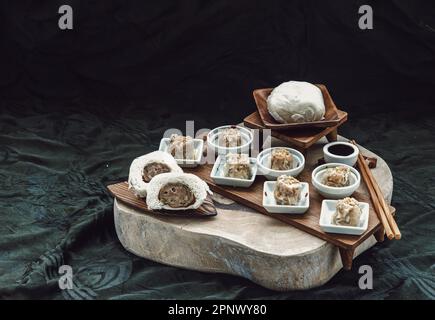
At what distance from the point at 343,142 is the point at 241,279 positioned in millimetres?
893

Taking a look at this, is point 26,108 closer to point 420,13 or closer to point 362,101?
point 362,101

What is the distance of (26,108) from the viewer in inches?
212

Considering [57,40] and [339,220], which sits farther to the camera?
[57,40]

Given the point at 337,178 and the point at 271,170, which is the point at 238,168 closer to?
the point at 271,170

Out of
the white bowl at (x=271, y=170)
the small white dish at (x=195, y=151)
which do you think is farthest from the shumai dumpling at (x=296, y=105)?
the small white dish at (x=195, y=151)

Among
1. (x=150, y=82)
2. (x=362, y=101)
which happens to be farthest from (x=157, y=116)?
(x=362, y=101)

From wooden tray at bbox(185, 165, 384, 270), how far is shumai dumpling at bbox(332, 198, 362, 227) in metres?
0.06

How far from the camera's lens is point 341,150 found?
420 cm

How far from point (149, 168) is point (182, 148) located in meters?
0.26

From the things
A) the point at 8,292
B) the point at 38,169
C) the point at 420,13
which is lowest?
the point at 8,292

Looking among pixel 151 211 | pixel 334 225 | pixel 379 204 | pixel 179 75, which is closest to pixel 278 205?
pixel 334 225

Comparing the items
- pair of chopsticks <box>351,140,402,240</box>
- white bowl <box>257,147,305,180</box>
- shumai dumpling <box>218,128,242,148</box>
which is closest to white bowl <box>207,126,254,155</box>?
shumai dumpling <box>218,128,242,148</box>

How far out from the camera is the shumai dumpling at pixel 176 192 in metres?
3.83

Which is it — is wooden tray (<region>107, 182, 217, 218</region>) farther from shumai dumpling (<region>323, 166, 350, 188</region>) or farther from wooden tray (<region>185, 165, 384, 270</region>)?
shumai dumpling (<region>323, 166, 350, 188</region>)
